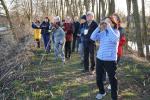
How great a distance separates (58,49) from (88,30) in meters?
4.48

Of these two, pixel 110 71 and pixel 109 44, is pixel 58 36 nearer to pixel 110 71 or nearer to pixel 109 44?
pixel 109 44

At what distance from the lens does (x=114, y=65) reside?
958 centimetres

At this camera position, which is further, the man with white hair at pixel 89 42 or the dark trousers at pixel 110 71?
the man with white hair at pixel 89 42

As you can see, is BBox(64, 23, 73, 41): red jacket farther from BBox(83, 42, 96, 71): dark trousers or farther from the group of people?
BBox(83, 42, 96, 71): dark trousers

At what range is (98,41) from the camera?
10.8m

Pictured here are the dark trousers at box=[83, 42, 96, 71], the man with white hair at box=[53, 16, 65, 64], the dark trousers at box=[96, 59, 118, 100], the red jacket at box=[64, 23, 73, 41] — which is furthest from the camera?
the red jacket at box=[64, 23, 73, 41]

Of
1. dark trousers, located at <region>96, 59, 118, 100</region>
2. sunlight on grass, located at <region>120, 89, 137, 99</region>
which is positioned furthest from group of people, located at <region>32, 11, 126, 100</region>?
sunlight on grass, located at <region>120, 89, 137, 99</region>

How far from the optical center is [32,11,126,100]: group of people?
31.4ft

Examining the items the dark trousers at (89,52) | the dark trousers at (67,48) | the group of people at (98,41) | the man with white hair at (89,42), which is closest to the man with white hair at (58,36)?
the group of people at (98,41)

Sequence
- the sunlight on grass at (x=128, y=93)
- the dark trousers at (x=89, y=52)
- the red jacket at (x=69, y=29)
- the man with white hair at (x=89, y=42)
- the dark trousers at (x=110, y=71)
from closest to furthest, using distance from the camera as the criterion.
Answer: the dark trousers at (x=110, y=71), the sunlight on grass at (x=128, y=93), the man with white hair at (x=89, y=42), the dark trousers at (x=89, y=52), the red jacket at (x=69, y=29)

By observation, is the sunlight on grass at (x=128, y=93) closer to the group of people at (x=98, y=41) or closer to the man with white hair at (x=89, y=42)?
the group of people at (x=98, y=41)

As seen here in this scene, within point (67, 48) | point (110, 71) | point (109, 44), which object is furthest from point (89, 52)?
point (67, 48)

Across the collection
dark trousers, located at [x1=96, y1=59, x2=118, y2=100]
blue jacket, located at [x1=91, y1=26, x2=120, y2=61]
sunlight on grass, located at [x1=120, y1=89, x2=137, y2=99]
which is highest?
blue jacket, located at [x1=91, y1=26, x2=120, y2=61]

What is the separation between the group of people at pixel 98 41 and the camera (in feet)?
31.4
